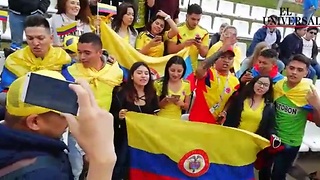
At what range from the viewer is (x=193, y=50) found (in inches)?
253

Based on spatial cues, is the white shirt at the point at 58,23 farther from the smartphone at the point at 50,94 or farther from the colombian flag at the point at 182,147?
the smartphone at the point at 50,94

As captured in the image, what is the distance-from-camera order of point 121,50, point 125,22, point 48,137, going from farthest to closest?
point 125,22
point 121,50
point 48,137

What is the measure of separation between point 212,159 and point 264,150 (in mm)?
656

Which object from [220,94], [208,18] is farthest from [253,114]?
[208,18]

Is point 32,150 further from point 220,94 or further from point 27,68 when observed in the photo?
point 220,94

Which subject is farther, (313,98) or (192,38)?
(192,38)

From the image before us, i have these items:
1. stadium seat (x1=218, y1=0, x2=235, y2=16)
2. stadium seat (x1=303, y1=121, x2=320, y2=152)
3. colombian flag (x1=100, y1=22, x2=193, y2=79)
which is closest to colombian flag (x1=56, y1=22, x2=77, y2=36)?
colombian flag (x1=100, y1=22, x2=193, y2=79)

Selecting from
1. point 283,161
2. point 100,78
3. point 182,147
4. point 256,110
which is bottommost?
point 283,161

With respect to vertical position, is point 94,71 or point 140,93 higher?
point 94,71

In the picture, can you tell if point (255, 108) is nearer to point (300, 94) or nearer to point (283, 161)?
point (300, 94)

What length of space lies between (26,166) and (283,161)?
142 inches

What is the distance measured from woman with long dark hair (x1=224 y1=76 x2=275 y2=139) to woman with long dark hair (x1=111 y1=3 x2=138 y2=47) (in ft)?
6.08

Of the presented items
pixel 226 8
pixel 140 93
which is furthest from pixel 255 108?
pixel 226 8

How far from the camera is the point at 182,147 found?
4488mm
